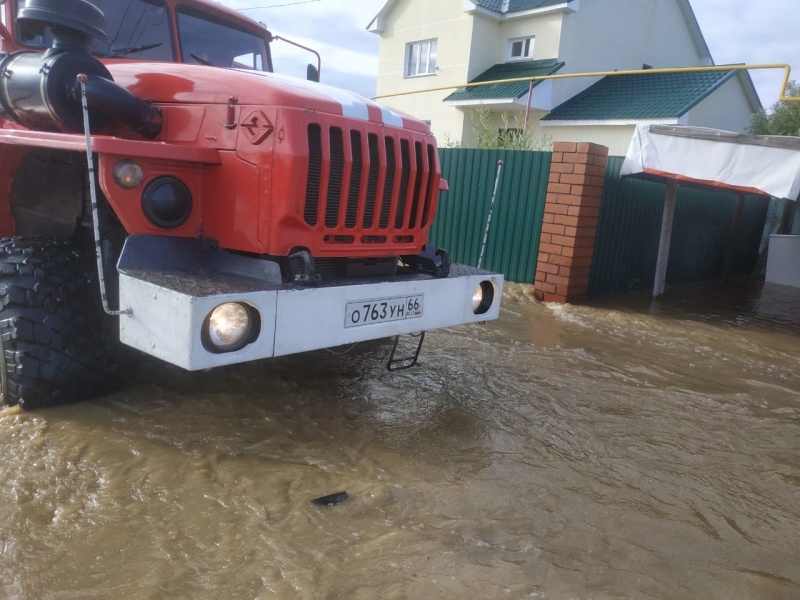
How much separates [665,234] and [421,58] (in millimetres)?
15229

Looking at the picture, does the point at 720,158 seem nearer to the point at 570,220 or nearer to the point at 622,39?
the point at 570,220

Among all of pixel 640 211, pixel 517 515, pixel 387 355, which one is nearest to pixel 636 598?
pixel 517 515

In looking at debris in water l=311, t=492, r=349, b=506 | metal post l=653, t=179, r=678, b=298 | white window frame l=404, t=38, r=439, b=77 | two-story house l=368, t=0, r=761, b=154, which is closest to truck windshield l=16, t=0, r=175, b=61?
debris in water l=311, t=492, r=349, b=506

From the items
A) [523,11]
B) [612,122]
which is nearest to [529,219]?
[612,122]

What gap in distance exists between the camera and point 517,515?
2619mm

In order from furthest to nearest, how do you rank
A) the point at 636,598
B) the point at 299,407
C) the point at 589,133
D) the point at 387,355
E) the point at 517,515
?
the point at 589,133 < the point at 387,355 < the point at 299,407 < the point at 517,515 < the point at 636,598

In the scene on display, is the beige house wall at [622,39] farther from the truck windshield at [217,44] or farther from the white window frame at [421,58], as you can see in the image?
the truck windshield at [217,44]

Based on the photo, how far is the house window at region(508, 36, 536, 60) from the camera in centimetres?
Result: 1891

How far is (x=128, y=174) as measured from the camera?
8.86ft

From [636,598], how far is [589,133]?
53.2 feet

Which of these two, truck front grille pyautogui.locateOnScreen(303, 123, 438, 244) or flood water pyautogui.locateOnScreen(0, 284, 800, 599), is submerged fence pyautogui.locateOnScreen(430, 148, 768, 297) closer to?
flood water pyautogui.locateOnScreen(0, 284, 800, 599)

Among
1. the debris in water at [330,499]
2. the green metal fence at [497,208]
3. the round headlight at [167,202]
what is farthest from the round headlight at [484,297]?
the green metal fence at [497,208]

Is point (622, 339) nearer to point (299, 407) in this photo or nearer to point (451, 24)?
point (299, 407)

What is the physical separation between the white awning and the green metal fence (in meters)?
1.11
